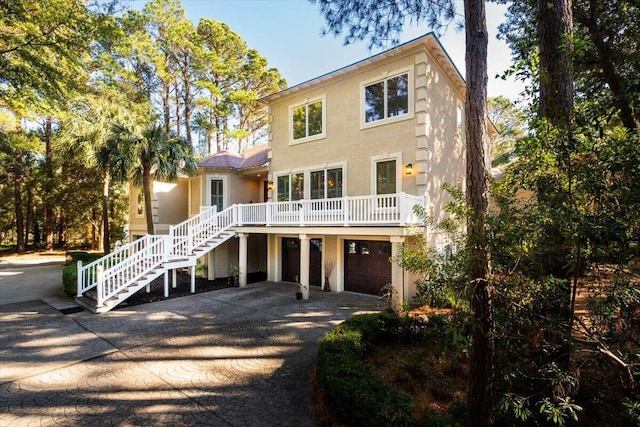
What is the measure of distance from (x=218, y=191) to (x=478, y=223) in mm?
13990

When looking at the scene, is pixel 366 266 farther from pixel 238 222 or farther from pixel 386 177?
pixel 238 222

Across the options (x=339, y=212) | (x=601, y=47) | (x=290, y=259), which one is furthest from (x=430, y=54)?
(x=290, y=259)

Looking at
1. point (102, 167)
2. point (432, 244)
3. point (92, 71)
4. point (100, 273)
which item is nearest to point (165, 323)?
point (100, 273)

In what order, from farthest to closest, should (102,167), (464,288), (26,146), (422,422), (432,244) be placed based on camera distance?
(26,146) < (102,167) < (432,244) < (422,422) < (464,288)

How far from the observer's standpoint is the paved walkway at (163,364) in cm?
429

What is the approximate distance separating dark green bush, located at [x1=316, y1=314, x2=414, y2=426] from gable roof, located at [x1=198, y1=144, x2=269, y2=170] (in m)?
11.1

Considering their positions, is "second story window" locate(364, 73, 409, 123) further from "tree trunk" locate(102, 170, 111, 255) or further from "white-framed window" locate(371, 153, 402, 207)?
"tree trunk" locate(102, 170, 111, 255)

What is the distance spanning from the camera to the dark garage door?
36.3 feet

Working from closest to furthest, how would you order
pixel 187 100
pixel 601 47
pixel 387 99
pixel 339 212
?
pixel 601 47
pixel 339 212
pixel 387 99
pixel 187 100

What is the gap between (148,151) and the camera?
471 inches

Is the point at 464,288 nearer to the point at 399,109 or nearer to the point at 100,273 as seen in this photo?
the point at 399,109

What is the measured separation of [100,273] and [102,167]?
5.12 m

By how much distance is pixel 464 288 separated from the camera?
122 inches

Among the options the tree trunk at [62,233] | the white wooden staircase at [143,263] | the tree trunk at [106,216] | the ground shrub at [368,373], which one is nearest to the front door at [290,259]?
the white wooden staircase at [143,263]
